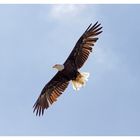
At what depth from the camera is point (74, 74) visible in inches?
1151

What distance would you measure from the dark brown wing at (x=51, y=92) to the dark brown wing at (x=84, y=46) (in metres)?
0.69

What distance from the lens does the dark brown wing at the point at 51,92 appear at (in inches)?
1179

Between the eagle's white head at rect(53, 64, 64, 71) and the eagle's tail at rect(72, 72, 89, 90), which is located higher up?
the eagle's white head at rect(53, 64, 64, 71)

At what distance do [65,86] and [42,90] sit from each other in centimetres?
82

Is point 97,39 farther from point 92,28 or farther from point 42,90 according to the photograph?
point 42,90

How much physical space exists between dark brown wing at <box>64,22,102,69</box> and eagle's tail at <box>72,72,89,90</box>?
0.25 metres

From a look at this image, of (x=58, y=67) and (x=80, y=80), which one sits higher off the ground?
(x=58, y=67)

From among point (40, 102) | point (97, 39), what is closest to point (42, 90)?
point (40, 102)

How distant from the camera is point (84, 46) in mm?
29500

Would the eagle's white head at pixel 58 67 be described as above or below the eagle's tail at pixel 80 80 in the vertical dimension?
above

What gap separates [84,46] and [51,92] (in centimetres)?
175

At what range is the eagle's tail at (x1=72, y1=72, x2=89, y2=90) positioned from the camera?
96.0 feet

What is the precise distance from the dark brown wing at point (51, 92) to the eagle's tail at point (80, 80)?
0.54 m

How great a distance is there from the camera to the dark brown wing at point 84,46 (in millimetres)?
29359
